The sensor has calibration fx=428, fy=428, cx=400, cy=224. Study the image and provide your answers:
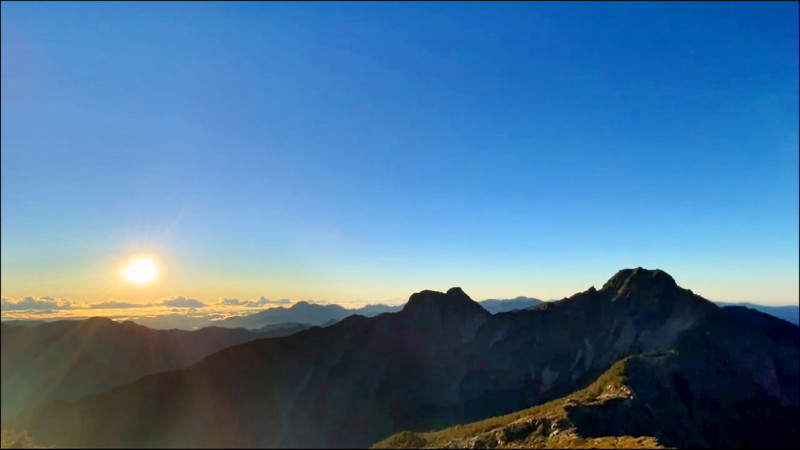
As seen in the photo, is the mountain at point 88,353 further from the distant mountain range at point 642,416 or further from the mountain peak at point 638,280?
the mountain peak at point 638,280

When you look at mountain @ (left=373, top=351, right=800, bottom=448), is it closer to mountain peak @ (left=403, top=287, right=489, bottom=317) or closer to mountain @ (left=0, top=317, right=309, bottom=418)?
mountain peak @ (left=403, top=287, right=489, bottom=317)

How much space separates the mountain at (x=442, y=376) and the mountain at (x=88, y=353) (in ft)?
37.9

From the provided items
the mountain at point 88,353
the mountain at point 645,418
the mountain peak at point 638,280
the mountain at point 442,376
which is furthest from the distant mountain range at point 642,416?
the mountain at point 88,353

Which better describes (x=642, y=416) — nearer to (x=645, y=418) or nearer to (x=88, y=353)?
(x=645, y=418)

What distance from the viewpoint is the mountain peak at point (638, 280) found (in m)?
165

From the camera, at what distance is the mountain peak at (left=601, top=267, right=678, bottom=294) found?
165 meters

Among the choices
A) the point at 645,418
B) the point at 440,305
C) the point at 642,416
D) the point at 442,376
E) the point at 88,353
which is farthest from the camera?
the point at 440,305

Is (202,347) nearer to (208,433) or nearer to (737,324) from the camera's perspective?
(208,433)

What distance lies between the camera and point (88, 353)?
517 ft

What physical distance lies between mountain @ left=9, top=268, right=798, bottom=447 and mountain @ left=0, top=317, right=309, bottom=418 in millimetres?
11565

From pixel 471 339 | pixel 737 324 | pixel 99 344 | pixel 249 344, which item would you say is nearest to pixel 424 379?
pixel 471 339

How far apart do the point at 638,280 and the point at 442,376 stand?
288 ft

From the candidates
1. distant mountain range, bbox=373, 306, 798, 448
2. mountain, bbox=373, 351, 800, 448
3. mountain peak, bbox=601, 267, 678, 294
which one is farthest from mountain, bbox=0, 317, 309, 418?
mountain peak, bbox=601, 267, 678, 294

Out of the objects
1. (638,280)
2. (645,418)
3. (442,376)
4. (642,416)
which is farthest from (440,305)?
(645,418)
